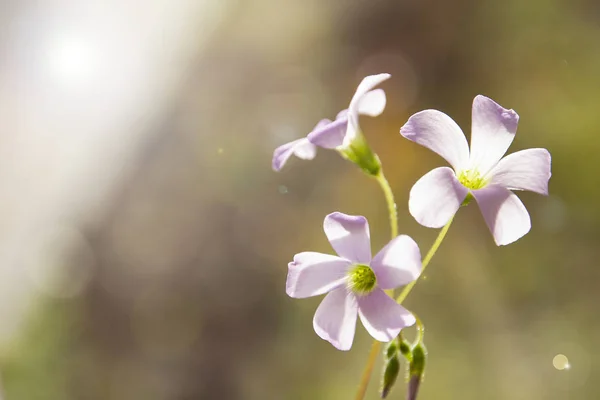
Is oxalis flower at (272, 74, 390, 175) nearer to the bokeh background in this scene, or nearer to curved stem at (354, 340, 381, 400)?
curved stem at (354, 340, 381, 400)

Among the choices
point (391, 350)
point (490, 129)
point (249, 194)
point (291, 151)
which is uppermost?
point (490, 129)

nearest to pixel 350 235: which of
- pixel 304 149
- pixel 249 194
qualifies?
pixel 304 149

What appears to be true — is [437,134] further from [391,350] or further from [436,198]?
[391,350]

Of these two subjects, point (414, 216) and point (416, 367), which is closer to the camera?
point (414, 216)

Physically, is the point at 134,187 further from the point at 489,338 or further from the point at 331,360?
the point at 489,338

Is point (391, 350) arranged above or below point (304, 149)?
below

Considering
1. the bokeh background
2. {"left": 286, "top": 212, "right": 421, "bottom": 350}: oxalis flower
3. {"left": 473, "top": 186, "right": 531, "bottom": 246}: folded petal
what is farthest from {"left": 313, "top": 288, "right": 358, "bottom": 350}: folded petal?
the bokeh background

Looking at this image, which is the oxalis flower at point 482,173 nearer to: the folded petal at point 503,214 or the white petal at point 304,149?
the folded petal at point 503,214
